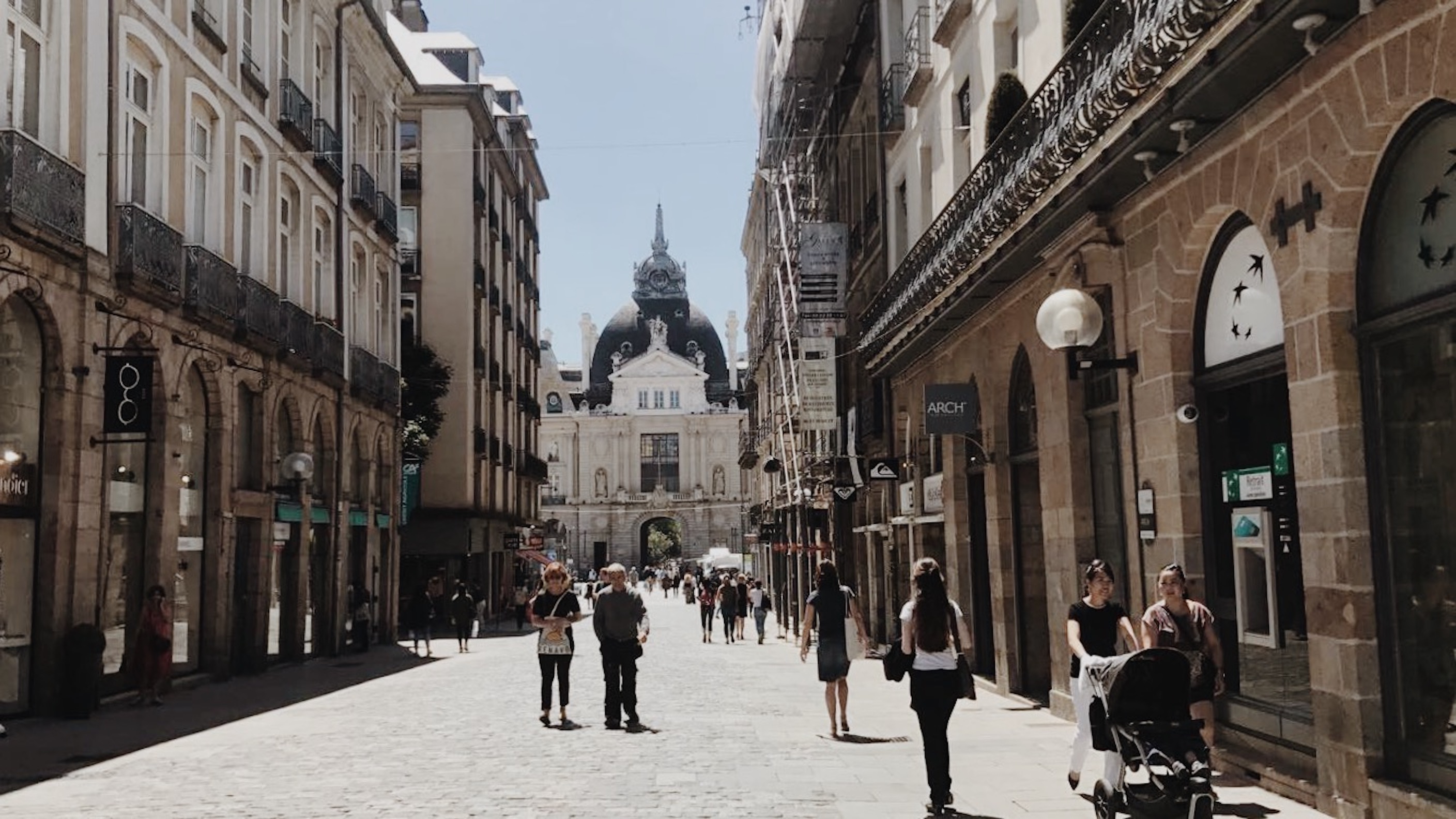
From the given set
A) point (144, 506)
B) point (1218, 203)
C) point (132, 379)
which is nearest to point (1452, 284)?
point (1218, 203)

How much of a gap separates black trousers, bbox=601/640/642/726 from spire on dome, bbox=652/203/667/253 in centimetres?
14394

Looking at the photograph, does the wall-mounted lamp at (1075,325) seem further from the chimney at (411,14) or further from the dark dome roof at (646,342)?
the dark dome roof at (646,342)

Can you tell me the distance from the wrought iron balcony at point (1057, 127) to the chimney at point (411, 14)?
131 feet

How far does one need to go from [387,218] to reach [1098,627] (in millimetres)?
26565

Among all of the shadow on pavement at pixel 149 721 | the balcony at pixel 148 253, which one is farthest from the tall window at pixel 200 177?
the shadow on pavement at pixel 149 721

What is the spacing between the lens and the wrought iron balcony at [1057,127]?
9.33 metres

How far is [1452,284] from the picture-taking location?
23.9 feet

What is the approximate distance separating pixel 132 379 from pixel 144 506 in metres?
2.76

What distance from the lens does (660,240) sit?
160 metres

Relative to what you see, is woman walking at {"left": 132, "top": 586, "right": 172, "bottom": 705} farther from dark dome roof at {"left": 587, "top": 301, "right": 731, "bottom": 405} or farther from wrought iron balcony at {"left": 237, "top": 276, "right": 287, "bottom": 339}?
dark dome roof at {"left": 587, "top": 301, "right": 731, "bottom": 405}

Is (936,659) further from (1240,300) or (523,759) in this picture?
(523,759)

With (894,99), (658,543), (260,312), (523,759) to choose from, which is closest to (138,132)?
(260,312)

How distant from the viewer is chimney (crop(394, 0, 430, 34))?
54.5 metres

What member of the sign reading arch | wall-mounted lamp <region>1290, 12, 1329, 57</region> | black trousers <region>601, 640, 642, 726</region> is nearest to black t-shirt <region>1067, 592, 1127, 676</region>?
the sign reading arch
